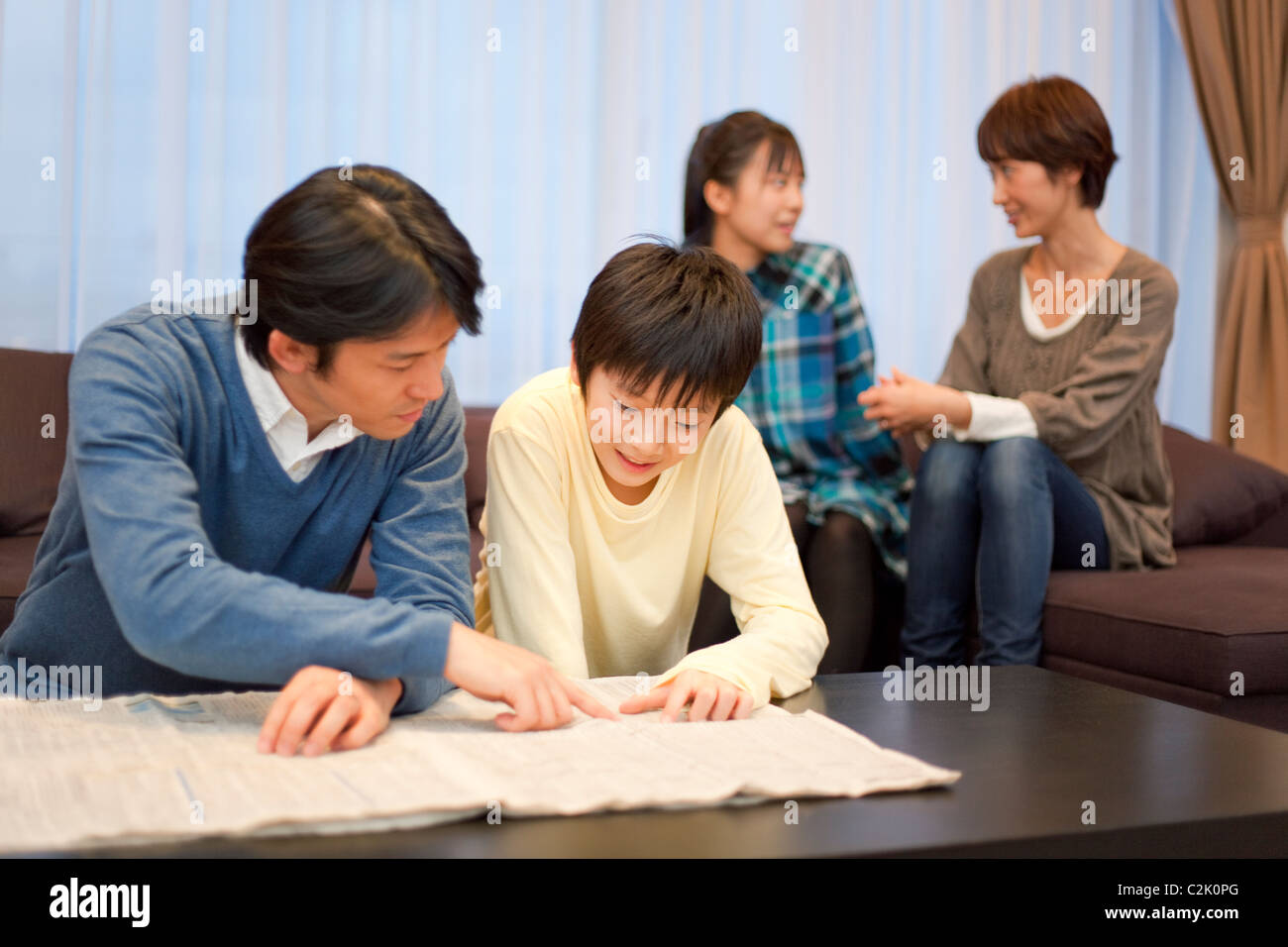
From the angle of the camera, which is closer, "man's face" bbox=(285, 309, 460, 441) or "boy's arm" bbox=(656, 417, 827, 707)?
"man's face" bbox=(285, 309, 460, 441)

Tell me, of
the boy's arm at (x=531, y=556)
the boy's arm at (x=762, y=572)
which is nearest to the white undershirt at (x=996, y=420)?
the boy's arm at (x=762, y=572)

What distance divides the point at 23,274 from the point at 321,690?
2.11 m

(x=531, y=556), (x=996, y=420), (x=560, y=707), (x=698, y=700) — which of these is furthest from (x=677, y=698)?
(x=996, y=420)

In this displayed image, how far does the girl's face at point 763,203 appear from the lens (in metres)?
2.27

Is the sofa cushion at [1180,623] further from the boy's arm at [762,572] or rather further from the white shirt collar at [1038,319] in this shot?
the boy's arm at [762,572]

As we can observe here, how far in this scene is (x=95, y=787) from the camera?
2.46 ft

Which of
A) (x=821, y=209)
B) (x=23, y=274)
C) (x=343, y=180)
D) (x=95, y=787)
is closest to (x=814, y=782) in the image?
(x=95, y=787)

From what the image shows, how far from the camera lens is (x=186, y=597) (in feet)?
2.91

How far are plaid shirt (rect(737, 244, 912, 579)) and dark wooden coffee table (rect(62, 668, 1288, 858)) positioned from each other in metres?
1.20

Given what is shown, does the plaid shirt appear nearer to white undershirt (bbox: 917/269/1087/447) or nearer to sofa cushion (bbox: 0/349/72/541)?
white undershirt (bbox: 917/269/1087/447)

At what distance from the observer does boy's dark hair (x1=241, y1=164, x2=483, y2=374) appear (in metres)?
1.01

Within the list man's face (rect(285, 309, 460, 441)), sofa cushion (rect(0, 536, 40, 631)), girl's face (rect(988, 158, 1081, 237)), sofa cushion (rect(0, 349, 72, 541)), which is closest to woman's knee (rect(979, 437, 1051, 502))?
girl's face (rect(988, 158, 1081, 237))

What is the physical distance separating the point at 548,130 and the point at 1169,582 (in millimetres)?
1820
